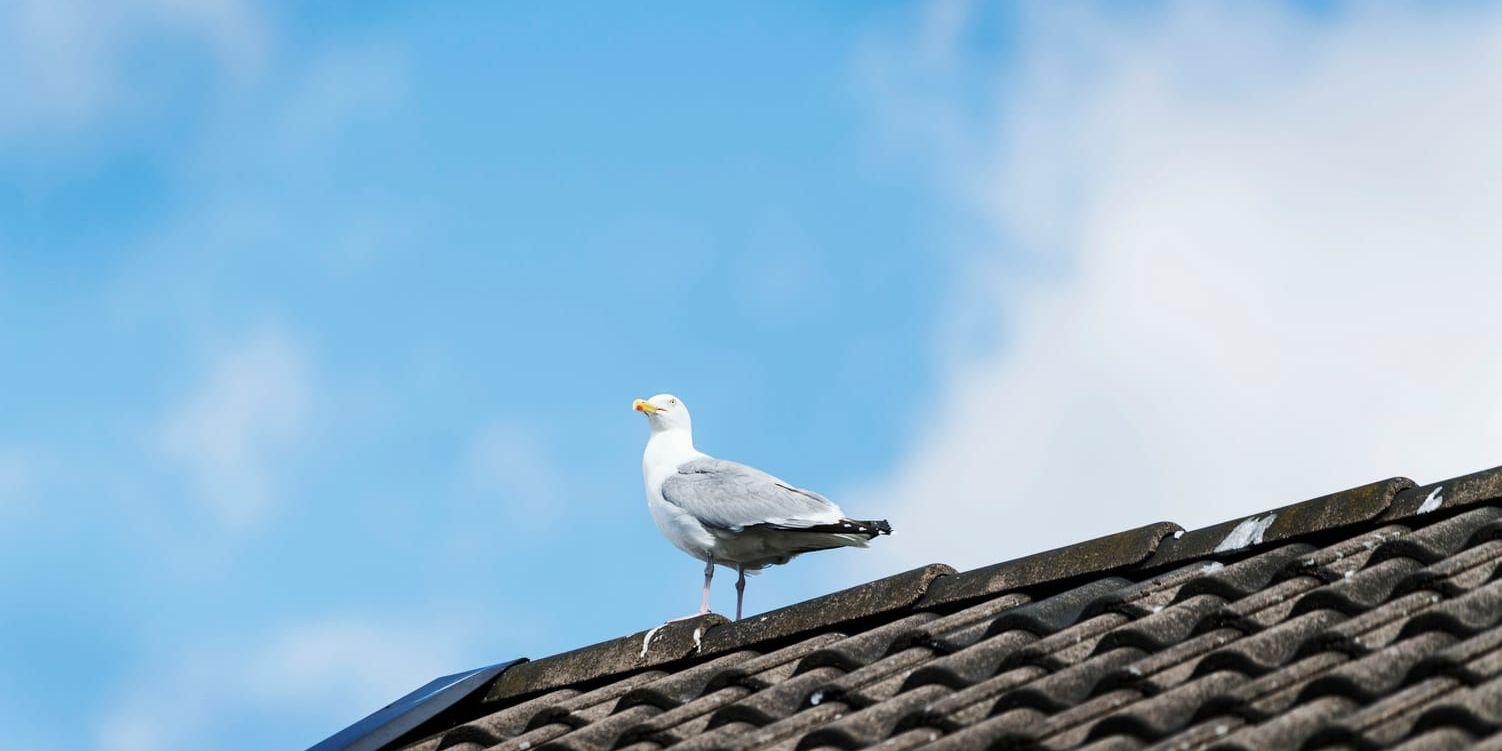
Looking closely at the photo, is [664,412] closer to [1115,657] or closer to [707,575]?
[707,575]

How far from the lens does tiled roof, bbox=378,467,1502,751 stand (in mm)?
2926

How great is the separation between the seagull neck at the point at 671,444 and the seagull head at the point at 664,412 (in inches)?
1.7

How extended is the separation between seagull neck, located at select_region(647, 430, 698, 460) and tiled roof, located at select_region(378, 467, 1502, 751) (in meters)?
3.12

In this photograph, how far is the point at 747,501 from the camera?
7.44 meters

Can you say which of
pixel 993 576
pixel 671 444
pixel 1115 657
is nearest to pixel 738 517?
pixel 671 444

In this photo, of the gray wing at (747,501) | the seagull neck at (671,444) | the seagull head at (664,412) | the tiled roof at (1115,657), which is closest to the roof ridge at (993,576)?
the tiled roof at (1115,657)

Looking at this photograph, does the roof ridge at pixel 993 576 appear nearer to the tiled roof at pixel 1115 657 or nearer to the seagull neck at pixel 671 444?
the tiled roof at pixel 1115 657

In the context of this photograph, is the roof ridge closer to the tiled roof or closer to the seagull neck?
the tiled roof

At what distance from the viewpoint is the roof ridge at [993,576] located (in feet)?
14.6

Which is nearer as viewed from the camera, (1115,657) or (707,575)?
(1115,657)

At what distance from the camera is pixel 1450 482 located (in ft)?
14.4

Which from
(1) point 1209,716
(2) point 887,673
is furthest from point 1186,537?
(1) point 1209,716

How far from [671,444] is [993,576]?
3.84 m

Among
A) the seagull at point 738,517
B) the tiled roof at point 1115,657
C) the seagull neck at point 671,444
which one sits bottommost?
the tiled roof at point 1115,657
